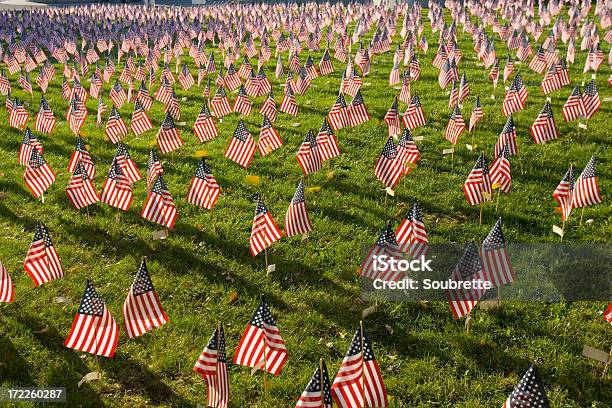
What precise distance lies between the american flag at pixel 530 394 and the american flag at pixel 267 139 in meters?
7.88

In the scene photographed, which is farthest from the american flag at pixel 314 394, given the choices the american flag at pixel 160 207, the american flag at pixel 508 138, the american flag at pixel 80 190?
the american flag at pixel 508 138

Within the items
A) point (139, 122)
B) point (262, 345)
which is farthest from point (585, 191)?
point (139, 122)

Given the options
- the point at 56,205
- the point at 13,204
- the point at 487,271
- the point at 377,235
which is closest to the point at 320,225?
the point at 377,235

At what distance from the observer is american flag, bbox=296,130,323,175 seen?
10516 mm

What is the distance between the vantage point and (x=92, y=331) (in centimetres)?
627

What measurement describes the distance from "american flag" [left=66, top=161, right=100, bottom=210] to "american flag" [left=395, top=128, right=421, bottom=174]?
4.77 meters

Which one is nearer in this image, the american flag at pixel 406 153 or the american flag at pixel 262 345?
the american flag at pixel 262 345

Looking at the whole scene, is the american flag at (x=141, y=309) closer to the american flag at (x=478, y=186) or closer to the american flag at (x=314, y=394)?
the american flag at (x=314, y=394)

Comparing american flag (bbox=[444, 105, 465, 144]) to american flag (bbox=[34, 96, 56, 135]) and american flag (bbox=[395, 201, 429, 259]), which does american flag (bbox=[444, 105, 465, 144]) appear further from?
american flag (bbox=[34, 96, 56, 135])

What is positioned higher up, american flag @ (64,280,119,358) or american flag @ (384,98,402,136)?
american flag @ (384,98,402,136)

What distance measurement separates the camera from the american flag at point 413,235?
25.1ft

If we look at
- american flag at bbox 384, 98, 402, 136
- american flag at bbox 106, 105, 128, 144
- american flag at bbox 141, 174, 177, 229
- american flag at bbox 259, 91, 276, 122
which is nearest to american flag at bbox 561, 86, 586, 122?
american flag at bbox 384, 98, 402, 136

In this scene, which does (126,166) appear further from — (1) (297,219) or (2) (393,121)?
(2) (393,121)

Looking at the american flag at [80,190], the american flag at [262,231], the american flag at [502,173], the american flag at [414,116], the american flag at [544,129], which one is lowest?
the american flag at [80,190]
